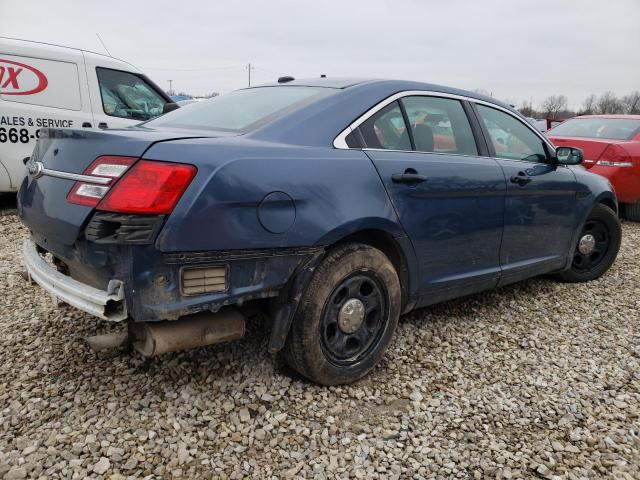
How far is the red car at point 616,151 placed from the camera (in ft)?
22.1

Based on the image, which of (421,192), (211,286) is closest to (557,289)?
(421,192)

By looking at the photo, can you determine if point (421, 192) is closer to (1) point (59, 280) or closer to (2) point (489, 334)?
(2) point (489, 334)

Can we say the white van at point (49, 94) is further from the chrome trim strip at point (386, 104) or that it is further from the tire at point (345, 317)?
the tire at point (345, 317)

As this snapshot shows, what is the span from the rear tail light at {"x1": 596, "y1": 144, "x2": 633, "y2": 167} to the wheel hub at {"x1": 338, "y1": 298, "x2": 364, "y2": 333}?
5.59m

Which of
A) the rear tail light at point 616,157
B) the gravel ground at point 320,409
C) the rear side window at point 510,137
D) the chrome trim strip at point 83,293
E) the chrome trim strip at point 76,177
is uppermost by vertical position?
the rear side window at point 510,137

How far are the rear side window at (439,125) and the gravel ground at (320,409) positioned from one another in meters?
1.19

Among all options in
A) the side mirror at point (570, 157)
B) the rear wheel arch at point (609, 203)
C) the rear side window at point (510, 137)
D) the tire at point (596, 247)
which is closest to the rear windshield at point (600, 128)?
the rear wheel arch at point (609, 203)

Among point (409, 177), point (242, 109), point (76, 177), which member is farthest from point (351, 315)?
point (76, 177)

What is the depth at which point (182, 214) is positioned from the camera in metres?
1.96

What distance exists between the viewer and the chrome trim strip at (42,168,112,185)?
2.03 metres

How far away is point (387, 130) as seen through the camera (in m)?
2.82

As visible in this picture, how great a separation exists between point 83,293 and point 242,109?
1.31m

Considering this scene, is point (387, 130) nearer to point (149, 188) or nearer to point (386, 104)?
point (386, 104)

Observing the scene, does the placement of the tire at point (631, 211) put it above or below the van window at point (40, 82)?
below
